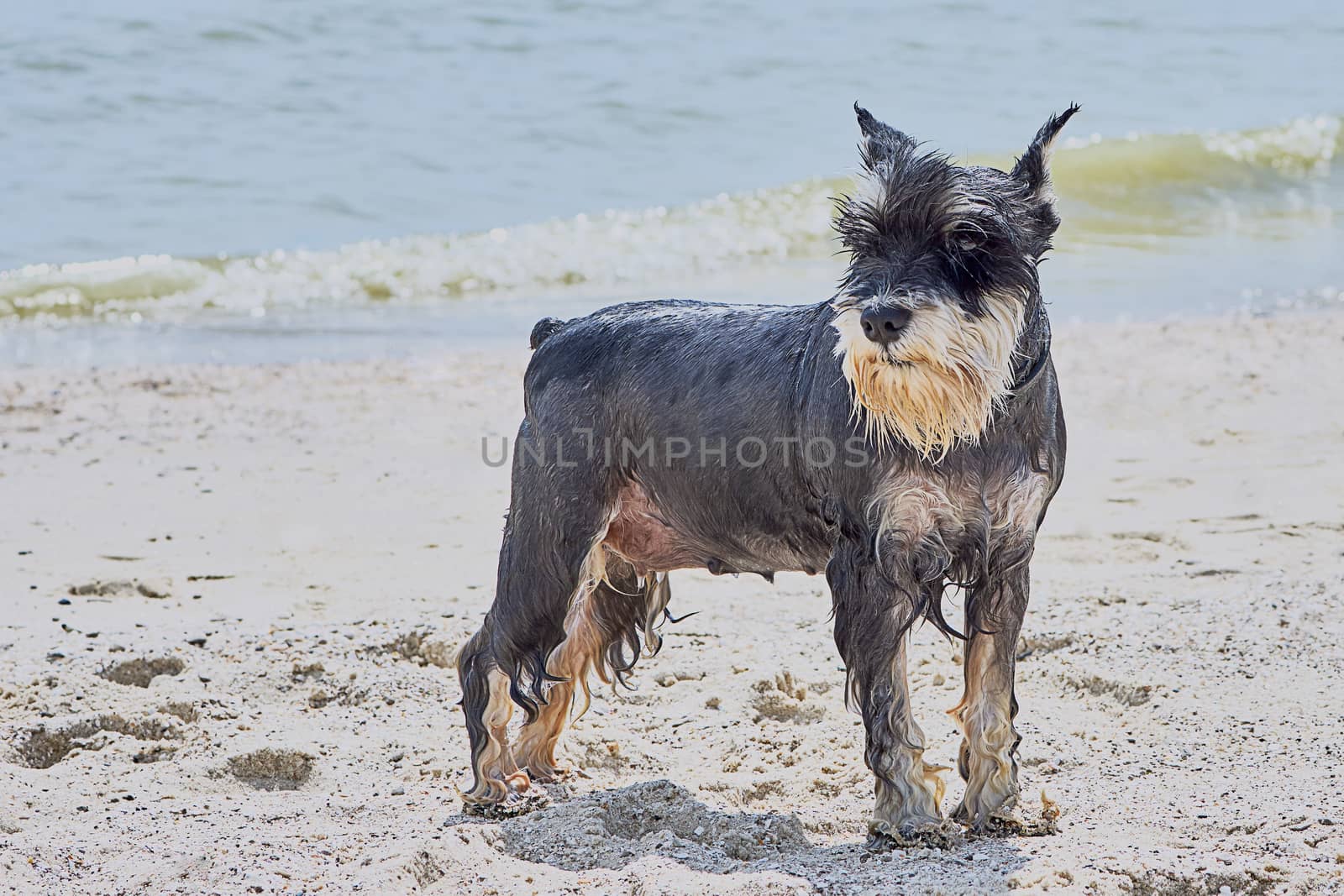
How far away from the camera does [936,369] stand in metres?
3.75

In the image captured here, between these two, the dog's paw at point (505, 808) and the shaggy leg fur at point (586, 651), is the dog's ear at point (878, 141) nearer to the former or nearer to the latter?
the shaggy leg fur at point (586, 651)

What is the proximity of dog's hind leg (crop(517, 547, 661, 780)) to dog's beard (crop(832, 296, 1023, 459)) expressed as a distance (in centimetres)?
143

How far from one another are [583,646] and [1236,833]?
7.00 ft

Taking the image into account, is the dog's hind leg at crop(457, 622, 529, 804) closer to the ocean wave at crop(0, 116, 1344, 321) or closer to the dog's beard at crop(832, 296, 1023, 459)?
the dog's beard at crop(832, 296, 1023, 459)

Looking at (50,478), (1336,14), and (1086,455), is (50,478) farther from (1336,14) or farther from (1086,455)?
(1336,14)

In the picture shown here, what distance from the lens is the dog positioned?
3.81m

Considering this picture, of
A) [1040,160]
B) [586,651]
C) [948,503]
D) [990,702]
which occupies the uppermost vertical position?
[1040,160]

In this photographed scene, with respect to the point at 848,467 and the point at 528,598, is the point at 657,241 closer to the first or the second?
the point at 528,598

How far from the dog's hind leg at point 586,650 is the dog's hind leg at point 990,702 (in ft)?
3.95

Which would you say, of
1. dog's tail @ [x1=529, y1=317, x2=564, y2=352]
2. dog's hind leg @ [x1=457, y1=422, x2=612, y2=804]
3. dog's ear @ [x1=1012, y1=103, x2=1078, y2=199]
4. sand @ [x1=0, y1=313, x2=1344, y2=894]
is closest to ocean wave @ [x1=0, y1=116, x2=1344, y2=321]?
sand @ [x1=0, y1=313, x2=1344, y2=894]

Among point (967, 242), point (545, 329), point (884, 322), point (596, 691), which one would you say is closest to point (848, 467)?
point (884, 322)

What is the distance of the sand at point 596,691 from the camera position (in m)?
4.25

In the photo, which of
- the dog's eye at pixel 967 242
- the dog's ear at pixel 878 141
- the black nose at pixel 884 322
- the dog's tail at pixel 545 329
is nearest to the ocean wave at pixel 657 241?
the dog's tail at pixel 545 329

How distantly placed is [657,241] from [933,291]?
11911mm
